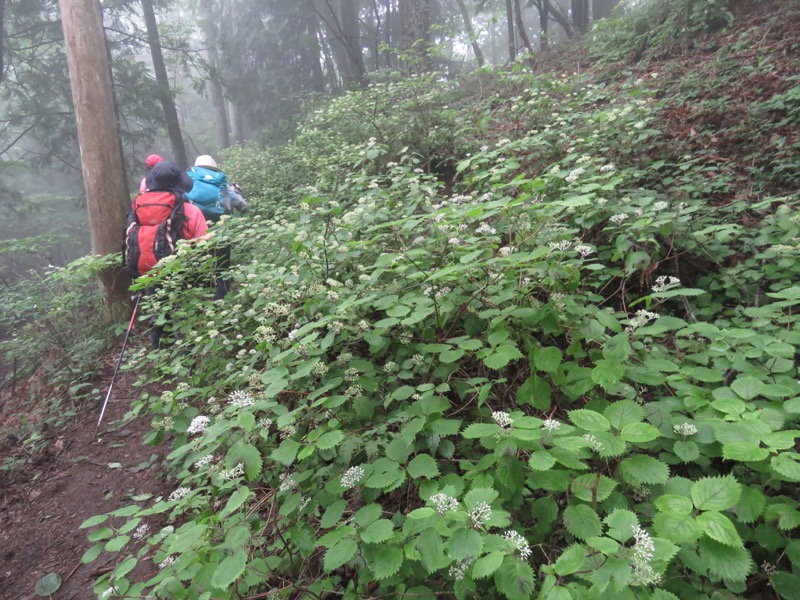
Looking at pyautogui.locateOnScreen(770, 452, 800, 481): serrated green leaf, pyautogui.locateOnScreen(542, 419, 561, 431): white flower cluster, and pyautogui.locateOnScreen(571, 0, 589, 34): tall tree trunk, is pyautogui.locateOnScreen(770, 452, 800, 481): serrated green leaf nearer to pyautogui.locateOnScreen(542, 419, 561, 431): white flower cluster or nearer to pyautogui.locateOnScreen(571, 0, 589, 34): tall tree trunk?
pyautogui.locateOnScreen(542, 419, 561, 431): white flower cluster

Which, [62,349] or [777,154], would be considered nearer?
[777,154]

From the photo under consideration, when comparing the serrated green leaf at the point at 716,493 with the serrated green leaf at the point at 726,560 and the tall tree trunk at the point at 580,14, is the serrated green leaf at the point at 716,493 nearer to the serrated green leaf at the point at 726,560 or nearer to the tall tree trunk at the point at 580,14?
the serrated green leaf at the point at 726,560

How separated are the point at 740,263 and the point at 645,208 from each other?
2.70 ft

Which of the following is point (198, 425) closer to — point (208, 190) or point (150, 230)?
point (150, 230)

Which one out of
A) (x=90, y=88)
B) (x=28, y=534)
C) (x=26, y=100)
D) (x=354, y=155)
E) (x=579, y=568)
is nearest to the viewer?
(x=579, y=568)

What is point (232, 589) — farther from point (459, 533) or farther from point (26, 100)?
point (26, 100)

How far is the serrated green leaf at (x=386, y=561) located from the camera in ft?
4.23

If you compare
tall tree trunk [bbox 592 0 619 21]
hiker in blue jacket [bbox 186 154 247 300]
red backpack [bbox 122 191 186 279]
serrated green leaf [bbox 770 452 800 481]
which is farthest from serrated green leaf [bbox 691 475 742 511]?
tall tree trunk [bbox 592 0 619 21]

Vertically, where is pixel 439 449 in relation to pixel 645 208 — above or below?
below

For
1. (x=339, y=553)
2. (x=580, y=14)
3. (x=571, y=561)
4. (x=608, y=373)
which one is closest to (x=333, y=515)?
(x=339, y=553)

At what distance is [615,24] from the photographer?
960 cm

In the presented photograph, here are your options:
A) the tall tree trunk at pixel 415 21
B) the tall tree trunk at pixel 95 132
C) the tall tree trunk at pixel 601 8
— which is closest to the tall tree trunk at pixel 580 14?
the tall tree trunk at pixel 601 8

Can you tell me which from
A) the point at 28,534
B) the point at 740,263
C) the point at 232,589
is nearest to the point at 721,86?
the point at 740,263

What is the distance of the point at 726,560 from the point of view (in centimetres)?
113
